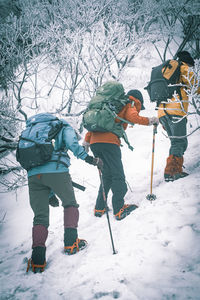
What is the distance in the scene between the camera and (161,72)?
3.24 metres

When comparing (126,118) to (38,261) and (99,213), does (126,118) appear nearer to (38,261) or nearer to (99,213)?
(99,213)

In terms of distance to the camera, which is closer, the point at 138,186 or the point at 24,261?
the point at 24,261

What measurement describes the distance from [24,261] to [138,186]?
8.71ft

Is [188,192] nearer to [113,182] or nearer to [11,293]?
[113,182]

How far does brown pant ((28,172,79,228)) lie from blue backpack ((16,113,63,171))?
209mm

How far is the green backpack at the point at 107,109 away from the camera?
110 inches

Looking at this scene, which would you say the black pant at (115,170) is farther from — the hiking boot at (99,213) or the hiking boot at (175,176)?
the hiking boot at (175,176)

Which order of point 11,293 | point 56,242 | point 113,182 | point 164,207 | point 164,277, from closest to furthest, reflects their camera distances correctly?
point 164,277 → point 11,293 → point 164,207 → point 56,242 → point 113,182

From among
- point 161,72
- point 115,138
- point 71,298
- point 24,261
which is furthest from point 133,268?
point 161,72

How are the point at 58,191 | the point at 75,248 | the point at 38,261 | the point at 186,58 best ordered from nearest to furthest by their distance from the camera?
the point at 38,261 → the point at 75,248 → the point at 58,191 → the point at 186,58

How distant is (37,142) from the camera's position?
242 cm

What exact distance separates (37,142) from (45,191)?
679 millimetres

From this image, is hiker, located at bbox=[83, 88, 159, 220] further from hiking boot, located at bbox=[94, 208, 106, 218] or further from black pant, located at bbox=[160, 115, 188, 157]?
black pant, located at bbox=[160, 115, 188, 157]

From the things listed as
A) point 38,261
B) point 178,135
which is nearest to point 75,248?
point 38,261
